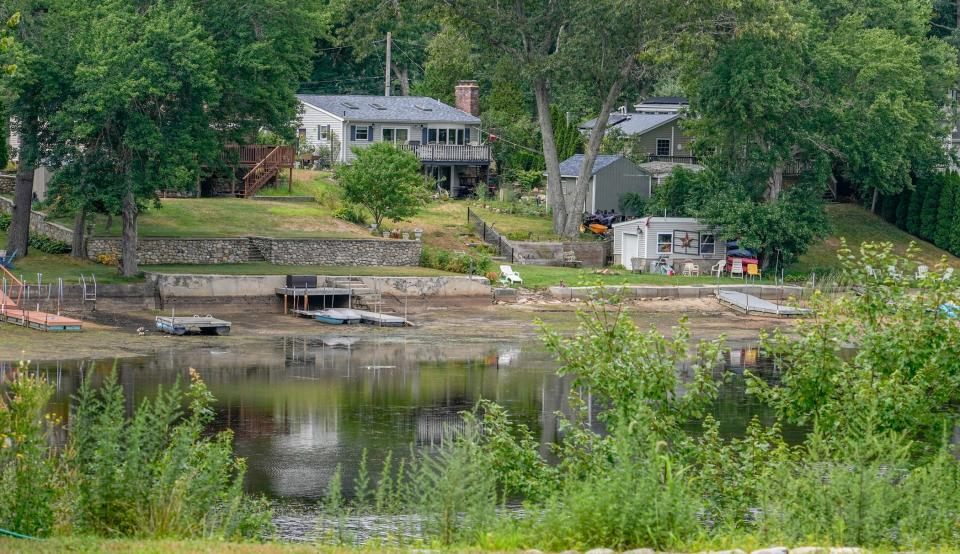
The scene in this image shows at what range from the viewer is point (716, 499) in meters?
16.7

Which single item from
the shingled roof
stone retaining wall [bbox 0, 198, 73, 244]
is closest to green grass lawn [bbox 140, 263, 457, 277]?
stone retaining wall [bbox 0, 198, 73, 244]

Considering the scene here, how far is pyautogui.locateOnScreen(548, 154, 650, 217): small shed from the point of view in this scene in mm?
59625

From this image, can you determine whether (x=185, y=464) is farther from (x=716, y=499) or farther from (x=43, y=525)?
(x=716, y=499)

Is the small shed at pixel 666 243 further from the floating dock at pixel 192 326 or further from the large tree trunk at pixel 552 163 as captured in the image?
the floating dock at pixel 192 326

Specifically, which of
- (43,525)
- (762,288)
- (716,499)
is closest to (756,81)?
(762,288)

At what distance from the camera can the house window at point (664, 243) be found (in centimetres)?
5272

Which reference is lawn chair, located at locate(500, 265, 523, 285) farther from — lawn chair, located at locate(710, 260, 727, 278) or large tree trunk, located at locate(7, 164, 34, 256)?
→ large tree trunk, located at locate(7, 164, 34, 256)

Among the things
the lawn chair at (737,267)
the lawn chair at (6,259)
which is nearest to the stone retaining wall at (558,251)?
the lawn chair at (737,267)

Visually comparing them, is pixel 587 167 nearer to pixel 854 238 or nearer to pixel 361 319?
pixel 854 238

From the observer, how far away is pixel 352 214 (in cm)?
5338

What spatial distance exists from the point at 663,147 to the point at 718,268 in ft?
47.9

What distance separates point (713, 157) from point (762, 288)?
755 centimetres

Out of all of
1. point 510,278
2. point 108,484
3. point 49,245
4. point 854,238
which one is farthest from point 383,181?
point 108,484

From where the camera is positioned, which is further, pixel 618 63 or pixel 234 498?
pixel 618 63
